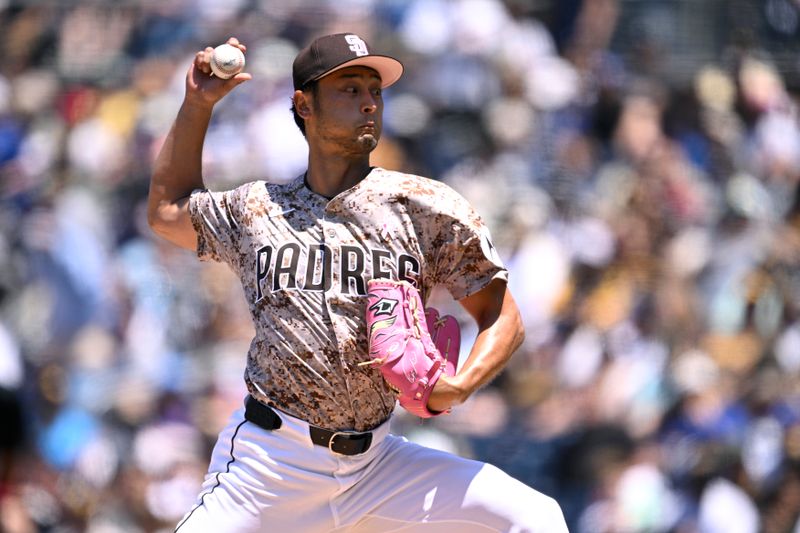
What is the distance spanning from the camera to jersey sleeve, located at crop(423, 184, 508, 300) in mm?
3223

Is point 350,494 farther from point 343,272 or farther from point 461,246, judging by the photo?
point 461,246

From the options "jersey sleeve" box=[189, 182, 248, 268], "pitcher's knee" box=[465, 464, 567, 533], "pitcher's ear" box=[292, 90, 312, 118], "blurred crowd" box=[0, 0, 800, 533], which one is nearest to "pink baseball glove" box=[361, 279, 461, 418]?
"pitcher's knee" box=[465, 464, 567, 533]

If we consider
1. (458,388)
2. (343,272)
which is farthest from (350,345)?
(458,388)

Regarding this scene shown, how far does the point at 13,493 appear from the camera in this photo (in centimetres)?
607

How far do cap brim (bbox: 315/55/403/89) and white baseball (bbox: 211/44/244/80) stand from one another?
0.29 meters

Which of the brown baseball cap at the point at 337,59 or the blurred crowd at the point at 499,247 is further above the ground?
the brown baseball cap at the point at 337,59

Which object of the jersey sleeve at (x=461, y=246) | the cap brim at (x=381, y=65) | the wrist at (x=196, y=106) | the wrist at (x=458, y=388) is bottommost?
the wrist at (x=458, y=388)

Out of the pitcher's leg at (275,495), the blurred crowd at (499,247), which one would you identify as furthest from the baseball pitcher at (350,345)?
the blurred crowd at (499,247)

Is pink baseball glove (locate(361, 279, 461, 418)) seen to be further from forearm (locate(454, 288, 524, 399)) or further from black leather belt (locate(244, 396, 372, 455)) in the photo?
black leather belt (locate(244, 396, 372, 455))

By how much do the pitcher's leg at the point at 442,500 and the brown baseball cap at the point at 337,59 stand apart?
3.49ft

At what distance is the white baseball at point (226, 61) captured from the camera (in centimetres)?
346

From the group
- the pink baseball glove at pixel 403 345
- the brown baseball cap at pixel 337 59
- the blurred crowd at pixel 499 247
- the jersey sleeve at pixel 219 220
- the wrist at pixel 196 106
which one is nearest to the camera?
the pink baseball glove at pixel 403 345

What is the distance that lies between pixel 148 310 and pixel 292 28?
5.84ft

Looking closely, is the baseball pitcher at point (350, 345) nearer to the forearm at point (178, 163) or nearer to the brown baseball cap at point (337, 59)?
the brown baseball cap at point (337, 59)
